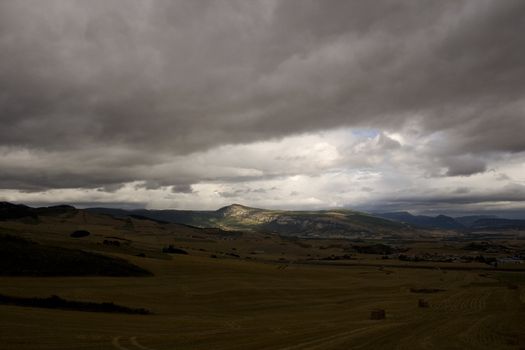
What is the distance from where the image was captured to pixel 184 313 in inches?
1435

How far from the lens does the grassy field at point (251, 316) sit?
22.1 metres

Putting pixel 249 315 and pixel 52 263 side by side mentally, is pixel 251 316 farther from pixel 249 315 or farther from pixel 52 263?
pixel 52 263

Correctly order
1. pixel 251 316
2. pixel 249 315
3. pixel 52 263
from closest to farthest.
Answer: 1. pixel 251 316
2. pixel 249 315
3. pixel 52 263

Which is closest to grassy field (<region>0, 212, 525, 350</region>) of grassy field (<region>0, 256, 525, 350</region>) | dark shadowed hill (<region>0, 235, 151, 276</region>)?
grassy field (<region>0, 256, 525, 350</region>)

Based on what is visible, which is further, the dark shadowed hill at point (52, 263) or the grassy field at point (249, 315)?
the dark shadowed hill at point (52, 263)

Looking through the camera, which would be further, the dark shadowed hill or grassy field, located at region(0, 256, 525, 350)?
the dark shadowed hill

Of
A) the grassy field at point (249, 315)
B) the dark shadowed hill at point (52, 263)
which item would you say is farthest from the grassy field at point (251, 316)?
the dark shadowed hill at point (52, 263)

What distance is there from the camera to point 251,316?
120 feet

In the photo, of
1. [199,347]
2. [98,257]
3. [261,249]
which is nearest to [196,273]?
[98,257]

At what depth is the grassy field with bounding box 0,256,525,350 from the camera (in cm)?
2206

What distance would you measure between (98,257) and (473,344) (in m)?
47.1

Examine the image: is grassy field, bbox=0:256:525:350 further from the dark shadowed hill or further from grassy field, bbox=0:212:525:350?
the dark shadowed hill

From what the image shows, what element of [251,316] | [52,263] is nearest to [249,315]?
[251,316]

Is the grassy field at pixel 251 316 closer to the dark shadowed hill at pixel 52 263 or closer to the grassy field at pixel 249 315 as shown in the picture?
the grassy field at pixel 249 315
